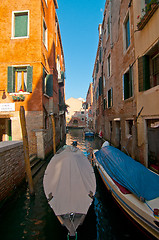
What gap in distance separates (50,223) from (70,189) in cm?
107

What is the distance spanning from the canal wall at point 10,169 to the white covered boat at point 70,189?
131 centimetres

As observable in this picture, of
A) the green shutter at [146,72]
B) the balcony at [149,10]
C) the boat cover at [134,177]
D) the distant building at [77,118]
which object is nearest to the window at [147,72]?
the green shutter at [146,72]

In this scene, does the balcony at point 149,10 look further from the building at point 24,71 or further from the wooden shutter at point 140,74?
the building at point 24,71

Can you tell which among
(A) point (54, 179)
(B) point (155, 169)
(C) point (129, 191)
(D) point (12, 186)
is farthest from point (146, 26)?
(D) point (12, 186)

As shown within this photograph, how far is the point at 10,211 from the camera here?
370cm

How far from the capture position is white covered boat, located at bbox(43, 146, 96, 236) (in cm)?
269

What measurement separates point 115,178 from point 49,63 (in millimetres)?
8768

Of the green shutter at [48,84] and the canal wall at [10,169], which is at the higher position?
the green shutter at [48,84]

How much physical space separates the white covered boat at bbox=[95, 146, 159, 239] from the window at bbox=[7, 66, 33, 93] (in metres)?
6.11

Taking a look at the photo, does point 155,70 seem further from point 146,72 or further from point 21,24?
point 21,24

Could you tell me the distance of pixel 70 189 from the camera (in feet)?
10.5

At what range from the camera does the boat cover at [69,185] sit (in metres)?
2.85

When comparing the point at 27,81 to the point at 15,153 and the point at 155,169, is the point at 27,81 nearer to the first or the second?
the point at 15,153

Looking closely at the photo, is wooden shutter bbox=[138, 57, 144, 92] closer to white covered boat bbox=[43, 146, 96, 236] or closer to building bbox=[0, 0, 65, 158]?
white covered boat bbox=[43, 146, 96, 236]
